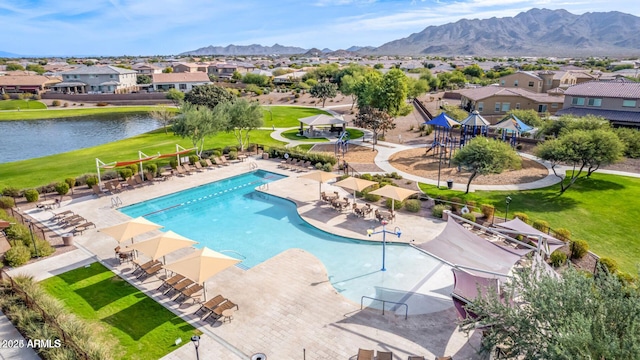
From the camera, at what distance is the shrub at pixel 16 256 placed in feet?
59.2

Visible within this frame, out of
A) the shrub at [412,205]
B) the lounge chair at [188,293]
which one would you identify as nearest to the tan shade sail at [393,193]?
the shrub at [412,205]

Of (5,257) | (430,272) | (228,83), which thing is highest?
(228,83)

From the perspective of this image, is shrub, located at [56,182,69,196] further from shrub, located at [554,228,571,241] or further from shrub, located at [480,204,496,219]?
shrub, located at [554,228,571,241]

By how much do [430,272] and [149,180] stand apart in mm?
22978

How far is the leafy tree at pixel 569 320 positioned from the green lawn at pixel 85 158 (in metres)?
32.9

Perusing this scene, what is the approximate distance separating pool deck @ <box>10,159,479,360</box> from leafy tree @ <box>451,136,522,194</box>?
21.2 ft

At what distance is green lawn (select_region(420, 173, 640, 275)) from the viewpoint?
21000 millimetres

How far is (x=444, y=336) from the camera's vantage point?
44.7ft

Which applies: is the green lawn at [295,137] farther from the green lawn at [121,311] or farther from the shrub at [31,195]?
the green lawn at [121,311]

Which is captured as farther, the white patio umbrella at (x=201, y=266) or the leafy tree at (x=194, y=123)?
the leafy tree at (x=194, y=123)

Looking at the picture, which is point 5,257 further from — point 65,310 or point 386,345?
point 386,345

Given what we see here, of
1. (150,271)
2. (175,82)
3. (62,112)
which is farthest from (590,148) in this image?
(175,82)

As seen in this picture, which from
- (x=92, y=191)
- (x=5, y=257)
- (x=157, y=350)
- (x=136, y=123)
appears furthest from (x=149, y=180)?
(x=136, y=123)

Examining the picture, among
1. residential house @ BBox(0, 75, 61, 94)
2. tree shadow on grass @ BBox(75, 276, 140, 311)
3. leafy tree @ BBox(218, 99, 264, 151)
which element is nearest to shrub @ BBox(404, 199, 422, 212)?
tree shadow on grass @ BBox(75, 276, 140, 311)
